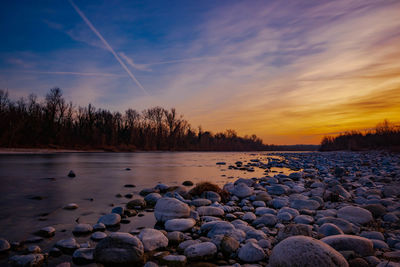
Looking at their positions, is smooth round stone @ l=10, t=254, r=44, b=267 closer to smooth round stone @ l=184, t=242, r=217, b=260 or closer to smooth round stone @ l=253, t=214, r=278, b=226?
smooth round stone @ l=184, t=242, r=217, b=260

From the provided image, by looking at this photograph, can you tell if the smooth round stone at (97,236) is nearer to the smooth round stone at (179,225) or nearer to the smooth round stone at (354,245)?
the smooth round stone at (179,225)

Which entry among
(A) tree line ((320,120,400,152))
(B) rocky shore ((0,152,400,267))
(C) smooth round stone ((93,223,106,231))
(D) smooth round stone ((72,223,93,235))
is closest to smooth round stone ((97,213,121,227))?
(B) rocky shore ((0,152,400,267))

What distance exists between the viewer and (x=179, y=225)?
3.64 m

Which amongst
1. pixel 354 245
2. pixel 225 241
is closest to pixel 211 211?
pixel 225 241

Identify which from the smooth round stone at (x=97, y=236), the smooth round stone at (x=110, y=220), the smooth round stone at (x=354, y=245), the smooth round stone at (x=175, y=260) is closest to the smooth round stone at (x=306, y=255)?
the smooth round stone at (x=354, y=245)

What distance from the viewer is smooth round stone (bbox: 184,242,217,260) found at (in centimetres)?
269

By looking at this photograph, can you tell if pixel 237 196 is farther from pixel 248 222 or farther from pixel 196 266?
pixel 196 266

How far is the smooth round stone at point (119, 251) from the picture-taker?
2.56 m

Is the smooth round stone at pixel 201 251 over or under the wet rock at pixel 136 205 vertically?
over

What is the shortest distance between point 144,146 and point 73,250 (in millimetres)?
54193

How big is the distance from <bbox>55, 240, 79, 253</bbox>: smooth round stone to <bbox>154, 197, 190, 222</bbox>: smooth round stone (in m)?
1.46

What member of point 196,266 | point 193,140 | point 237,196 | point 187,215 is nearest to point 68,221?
point 187,215

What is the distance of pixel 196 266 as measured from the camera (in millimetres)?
2521

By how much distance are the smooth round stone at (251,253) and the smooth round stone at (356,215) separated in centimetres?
219
